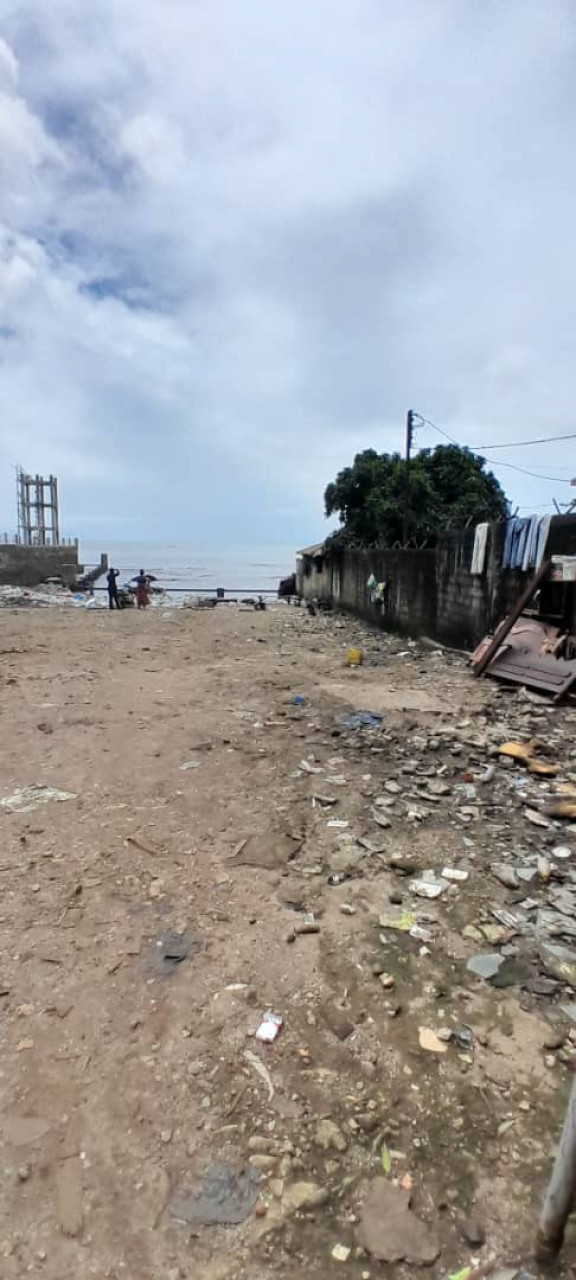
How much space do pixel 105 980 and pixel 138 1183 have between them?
2.64 ft

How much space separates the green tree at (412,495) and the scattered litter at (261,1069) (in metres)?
15.6

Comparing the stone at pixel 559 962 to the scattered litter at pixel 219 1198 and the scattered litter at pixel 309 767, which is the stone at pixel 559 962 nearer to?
the scattered litter at pixel 219 1198

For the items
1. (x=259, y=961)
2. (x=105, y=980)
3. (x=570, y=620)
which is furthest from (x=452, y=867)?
(x=570, y=620)

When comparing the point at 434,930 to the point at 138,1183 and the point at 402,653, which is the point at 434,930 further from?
the point at 402,653

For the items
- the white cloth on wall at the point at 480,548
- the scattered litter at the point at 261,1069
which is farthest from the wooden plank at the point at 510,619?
the scattered litter at the point at 261,1069

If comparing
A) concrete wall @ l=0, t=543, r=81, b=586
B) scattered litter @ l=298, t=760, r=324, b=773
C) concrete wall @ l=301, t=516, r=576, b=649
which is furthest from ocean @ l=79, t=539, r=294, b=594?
scattered litter @ l=298, t=760, r=324, b=773

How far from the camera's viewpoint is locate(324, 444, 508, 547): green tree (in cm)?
1730

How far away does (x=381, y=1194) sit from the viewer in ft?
5.07

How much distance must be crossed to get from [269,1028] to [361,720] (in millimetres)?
3761

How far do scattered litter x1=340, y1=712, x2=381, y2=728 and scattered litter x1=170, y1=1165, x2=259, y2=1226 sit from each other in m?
4.06

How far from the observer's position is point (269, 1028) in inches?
80.4

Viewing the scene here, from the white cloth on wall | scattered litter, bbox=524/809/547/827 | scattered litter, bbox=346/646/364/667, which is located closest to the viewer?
scattered litter, bbox=524/809/547/827

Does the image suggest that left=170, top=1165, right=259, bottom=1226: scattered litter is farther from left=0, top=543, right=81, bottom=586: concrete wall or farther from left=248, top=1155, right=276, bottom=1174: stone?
left=0, top=543, right=81, bottom=586: concrete wall

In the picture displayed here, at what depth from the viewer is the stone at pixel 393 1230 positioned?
141 centimetres
